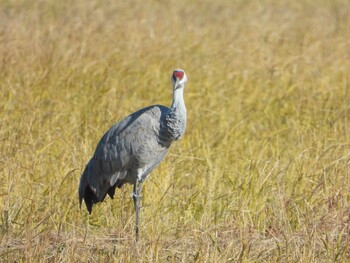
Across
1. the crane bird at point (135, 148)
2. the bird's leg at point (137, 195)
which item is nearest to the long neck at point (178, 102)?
the crane bird at point (135, 148)

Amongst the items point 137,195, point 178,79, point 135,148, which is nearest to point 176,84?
point 178,79

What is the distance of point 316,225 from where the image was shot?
16.6 feet

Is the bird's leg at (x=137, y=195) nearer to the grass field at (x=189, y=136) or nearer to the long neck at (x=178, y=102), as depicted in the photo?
the grass field at (x=189, y=136)

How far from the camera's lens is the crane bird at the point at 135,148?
18.1 feet

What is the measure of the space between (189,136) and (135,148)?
155 cm

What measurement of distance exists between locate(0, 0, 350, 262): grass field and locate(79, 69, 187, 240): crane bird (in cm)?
13

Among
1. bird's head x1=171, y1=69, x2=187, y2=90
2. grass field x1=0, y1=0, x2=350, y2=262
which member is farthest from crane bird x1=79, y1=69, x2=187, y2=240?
grass field x1=0, y1=0, x2=350, y2=262

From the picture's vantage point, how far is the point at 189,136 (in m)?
7.13

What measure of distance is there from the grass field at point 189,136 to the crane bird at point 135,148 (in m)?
0.13

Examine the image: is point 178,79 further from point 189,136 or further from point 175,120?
point 189,136

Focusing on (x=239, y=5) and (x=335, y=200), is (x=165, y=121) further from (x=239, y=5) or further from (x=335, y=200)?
(x=239, y=5)

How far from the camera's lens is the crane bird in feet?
18.1

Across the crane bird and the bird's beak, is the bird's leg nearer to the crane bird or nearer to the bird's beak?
the crane bird

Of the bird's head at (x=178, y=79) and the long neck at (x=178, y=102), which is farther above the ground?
the bird's head at (x=178, y=79)
